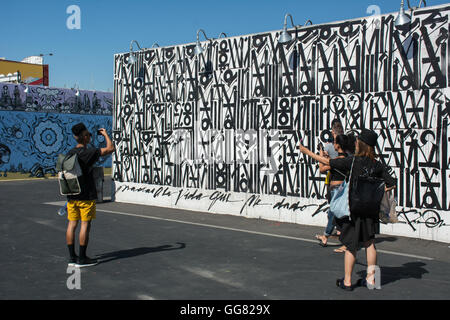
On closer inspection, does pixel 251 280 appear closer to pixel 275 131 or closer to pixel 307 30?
pixel 275 131

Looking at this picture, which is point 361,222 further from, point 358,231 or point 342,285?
point 342,285

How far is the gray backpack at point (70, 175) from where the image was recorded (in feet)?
21.4

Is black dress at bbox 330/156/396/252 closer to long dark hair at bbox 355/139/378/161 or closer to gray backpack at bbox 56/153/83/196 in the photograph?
long dark hair at bbox 355/139/378/161

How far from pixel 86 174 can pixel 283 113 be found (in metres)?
5.44

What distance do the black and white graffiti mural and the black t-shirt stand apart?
5.15 meters

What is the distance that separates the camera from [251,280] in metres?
6.04

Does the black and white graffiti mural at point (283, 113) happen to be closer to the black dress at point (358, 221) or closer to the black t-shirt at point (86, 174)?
the black dress at point (358, 221)

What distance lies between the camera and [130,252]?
7633 millimetres

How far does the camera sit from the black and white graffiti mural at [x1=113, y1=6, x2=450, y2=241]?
8.94 meters

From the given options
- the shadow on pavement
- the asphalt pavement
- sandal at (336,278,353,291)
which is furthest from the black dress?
the shadow on pavement

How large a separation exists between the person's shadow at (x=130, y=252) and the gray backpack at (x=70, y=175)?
1185 millimetres
